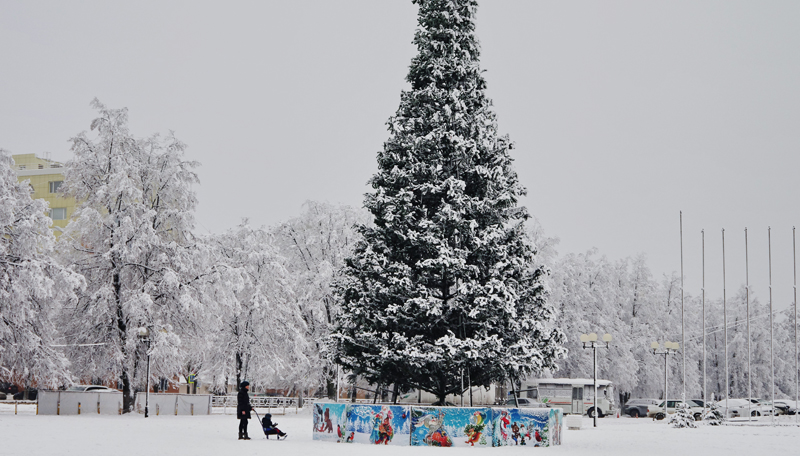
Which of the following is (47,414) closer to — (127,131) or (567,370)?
(127,131)

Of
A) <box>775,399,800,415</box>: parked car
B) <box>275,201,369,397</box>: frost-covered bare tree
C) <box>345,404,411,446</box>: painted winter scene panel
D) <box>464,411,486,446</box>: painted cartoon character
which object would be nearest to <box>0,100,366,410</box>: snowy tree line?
<box>275,201,369,397</box>: frost-covered bare tree

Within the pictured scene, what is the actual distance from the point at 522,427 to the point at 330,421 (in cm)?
571

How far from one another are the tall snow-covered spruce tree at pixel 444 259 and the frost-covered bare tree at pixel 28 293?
1548 cm

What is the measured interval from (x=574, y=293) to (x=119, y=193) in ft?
114

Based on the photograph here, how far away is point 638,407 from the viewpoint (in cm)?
6281

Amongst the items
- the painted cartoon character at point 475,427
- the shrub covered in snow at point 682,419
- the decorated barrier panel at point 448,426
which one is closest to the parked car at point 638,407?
the shrub covered in snow at point 682,419

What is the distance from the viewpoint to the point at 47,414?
3962cm

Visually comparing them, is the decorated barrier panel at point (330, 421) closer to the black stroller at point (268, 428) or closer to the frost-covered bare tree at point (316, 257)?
the black stroller at point (268, 428)

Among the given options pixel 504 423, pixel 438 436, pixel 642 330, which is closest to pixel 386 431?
pixel 438 436

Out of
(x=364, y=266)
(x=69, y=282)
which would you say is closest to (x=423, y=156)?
(x=364, y=266)

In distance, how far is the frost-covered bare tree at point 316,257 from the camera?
5322 cm

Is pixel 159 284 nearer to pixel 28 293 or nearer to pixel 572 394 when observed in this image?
pixel 28 293

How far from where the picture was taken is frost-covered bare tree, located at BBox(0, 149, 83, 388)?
3625 cm

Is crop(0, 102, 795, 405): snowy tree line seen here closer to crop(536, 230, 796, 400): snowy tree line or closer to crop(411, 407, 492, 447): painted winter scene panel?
crop(536, 230, 796, 400): snowy tree line
